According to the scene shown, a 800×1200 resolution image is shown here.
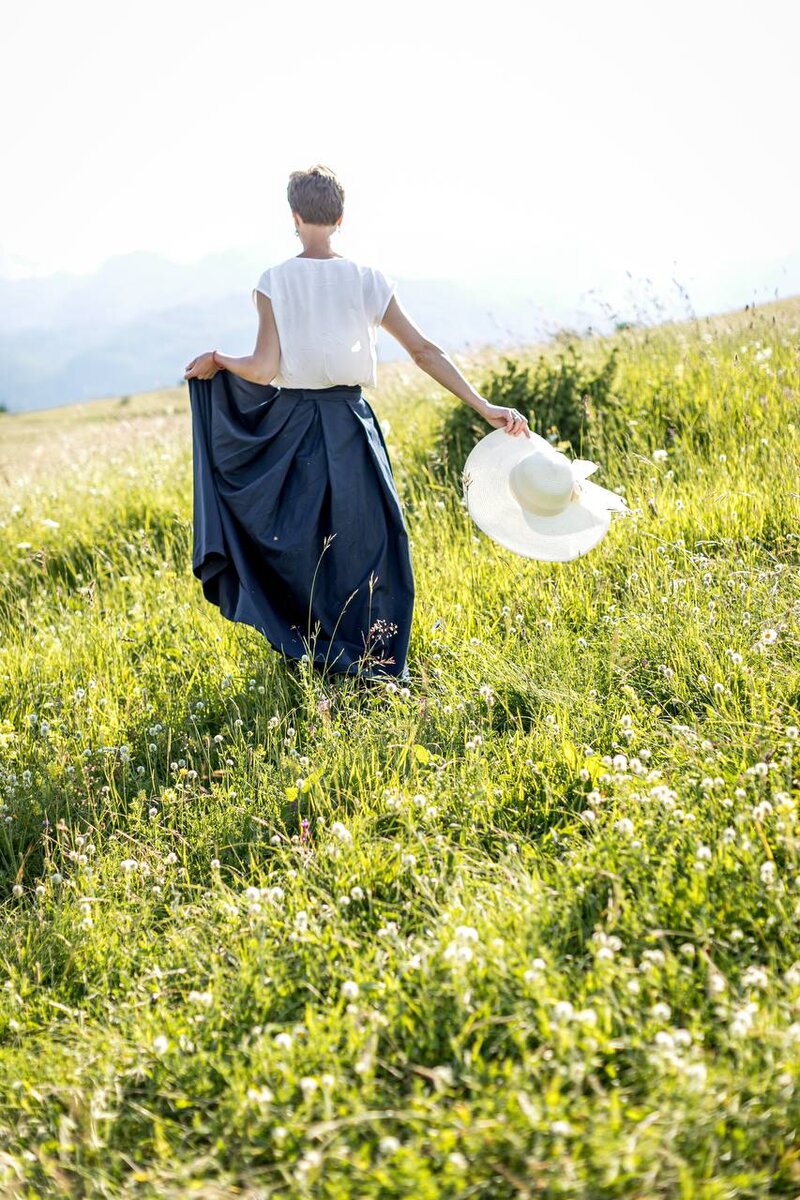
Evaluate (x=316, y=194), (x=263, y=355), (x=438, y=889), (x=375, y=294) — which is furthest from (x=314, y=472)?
(x=438, y=889)

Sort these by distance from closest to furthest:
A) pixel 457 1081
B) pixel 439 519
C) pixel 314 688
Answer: pixel 457 1081, pixel 314 688, pixel 439 519

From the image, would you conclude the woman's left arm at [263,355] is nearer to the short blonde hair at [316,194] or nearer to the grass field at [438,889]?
the short blonde hair at [316,194]

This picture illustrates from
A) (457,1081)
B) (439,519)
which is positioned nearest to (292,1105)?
(457,1081)

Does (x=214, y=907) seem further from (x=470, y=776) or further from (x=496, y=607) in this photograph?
(x=496, y=607)

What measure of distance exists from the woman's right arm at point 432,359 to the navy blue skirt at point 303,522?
0.35 metres

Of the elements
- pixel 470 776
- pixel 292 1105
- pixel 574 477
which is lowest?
pixel 292 1105

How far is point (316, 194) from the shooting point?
4449 mm

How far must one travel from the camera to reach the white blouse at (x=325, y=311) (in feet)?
14.6

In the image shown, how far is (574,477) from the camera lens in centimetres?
446

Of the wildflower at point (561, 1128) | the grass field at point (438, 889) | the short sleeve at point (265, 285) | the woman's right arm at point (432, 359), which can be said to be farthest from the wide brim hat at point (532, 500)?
the wildflower at point (561, 1128)

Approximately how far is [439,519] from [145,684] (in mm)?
2315

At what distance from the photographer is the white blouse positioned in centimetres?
446

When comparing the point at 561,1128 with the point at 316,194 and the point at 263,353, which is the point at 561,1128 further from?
the point at 316,194

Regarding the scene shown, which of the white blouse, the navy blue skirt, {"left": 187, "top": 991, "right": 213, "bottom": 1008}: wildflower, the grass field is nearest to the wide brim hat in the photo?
the grass field
